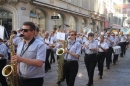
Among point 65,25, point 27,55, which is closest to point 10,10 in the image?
point 65,25

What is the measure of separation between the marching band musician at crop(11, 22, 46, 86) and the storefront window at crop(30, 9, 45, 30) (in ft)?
55.8

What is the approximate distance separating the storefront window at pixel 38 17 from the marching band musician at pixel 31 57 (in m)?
17.0

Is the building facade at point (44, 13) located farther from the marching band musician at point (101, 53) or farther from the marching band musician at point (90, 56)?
the marching band musician at point (90, 56)

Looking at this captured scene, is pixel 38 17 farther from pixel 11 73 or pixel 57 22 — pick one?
pixel 11 73

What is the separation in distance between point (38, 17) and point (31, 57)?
18721 millimetres

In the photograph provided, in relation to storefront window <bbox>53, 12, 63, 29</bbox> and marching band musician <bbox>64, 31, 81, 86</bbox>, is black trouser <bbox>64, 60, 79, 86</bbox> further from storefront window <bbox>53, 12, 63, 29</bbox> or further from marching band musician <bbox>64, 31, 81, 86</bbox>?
storefront window <bbox>53, 12, 63, 29</bbox>

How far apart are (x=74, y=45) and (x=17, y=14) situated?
13023 millimetres

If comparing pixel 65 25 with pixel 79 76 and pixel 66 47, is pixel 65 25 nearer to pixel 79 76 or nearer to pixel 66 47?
pixel 79 76

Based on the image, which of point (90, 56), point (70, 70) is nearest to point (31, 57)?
point (70, 70)

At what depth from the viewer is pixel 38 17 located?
22.2m

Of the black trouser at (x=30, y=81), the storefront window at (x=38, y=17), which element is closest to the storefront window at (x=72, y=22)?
the storefront window at (x=38, y=17)

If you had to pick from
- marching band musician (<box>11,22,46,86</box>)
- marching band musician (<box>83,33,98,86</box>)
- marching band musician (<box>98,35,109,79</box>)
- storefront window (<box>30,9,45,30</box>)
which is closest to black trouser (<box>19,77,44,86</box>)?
marching band musician (<box>11,22,46,86</box>)

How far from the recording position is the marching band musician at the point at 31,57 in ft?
12.4

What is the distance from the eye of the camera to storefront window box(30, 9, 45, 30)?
21000 millimetres
